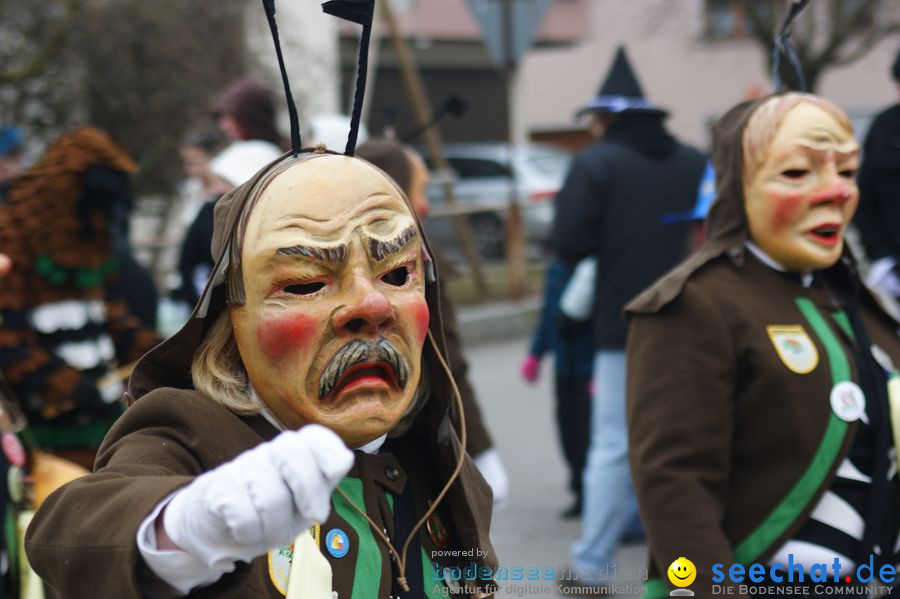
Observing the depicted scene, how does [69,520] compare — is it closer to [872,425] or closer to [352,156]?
[352,156]

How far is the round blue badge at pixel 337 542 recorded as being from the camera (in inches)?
75.3

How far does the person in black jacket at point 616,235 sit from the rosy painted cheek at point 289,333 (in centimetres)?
336

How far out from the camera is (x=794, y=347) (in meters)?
2.87

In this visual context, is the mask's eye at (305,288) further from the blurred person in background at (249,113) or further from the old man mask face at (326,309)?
the blurred person in background at (249,113)

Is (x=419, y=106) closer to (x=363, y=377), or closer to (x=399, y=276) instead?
(x=399, y=276)

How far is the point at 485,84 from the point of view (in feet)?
86.7

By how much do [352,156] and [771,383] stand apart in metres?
1.30

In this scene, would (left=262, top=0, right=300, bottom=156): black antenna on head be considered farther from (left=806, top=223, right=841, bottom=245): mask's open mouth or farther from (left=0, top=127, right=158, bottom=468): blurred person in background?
(left=0, top=127, right=158, bottom=468): blurred person in background

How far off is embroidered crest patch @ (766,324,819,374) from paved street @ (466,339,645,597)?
1.07 m

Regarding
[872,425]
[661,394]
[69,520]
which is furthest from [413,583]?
[872,425]

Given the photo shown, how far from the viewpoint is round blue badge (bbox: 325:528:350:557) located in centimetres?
191

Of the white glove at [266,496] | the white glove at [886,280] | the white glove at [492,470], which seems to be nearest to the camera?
the white glove at [266,496]

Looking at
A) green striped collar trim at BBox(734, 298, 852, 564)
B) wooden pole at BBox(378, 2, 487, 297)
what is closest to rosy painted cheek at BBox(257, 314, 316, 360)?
green striped collar trim at BBox(734, 298, 852, 564)

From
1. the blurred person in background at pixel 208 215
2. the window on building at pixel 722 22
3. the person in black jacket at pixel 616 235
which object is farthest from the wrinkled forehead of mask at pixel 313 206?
the window on building at pixel 722 22
